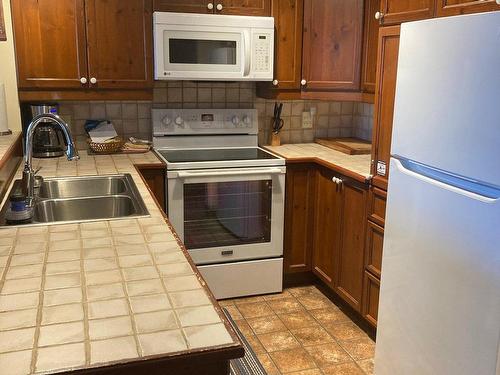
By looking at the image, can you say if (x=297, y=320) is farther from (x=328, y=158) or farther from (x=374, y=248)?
(x=328, y=158)

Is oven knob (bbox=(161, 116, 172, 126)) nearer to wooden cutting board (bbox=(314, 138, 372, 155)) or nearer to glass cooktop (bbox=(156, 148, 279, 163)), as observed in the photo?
glass cooktop (bbox=(156, 148, 279, 163))

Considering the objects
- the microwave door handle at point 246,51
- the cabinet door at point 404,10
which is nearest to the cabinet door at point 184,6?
the microwave door handle at point 246,51

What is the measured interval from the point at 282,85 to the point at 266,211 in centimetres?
82

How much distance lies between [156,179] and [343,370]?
1444 millimetres

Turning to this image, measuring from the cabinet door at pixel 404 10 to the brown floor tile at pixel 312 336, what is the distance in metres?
1.63

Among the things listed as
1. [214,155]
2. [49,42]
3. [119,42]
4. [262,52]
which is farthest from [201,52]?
[49,42]

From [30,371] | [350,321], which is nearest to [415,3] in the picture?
[350,321]

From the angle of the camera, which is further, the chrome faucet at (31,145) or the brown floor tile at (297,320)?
the brown floor tile at (297,320)

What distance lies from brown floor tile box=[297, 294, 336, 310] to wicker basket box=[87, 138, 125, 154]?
1481 mm

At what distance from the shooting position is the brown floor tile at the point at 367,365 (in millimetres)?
2541

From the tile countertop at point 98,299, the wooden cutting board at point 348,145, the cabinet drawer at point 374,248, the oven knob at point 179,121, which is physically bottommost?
the cabinet drawer at point 374,248

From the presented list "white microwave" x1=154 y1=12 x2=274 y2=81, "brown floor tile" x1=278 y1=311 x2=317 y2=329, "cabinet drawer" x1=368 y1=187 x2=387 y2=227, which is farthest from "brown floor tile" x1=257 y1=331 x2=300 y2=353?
"white microwave" x1=154 y1=12 x2=274 y2=81

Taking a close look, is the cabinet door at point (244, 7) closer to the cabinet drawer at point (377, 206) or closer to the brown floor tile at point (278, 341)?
the cabinet drawer at point (377, 206)

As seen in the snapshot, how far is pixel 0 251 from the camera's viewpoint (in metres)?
1.56
